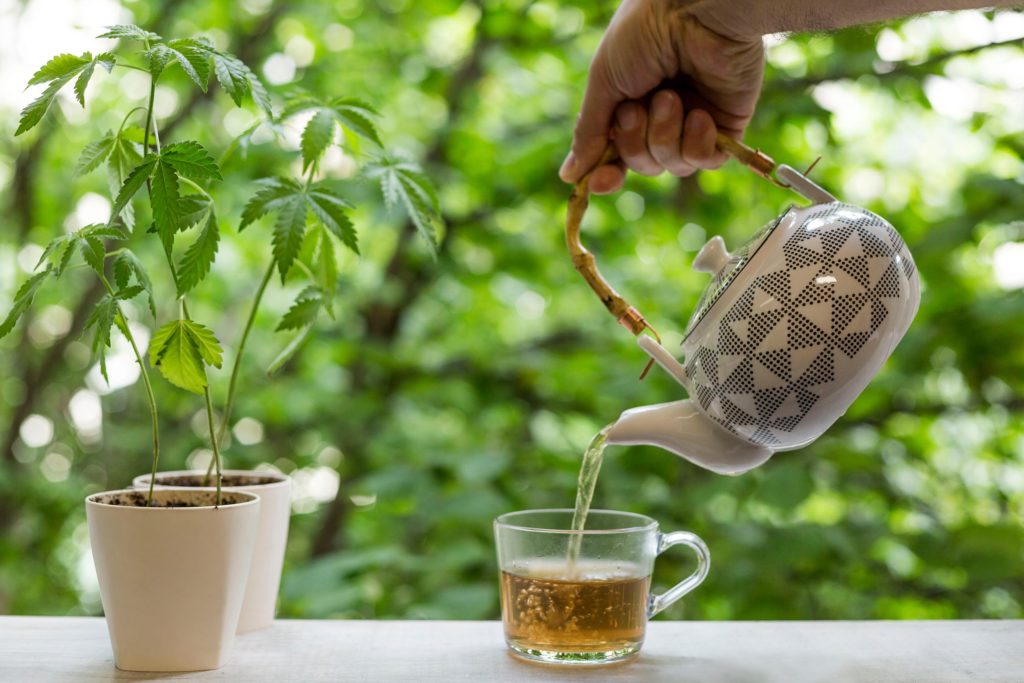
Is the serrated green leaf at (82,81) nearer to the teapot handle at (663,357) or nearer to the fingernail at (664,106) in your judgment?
the teapot handle at (663,357)

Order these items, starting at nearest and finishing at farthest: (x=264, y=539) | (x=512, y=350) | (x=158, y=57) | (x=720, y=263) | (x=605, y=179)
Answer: (x=158, y=57) → (x=720, y=263) → (x=264, y=539) → (x=605, y=179) → (x=512, y=350)

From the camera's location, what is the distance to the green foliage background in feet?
5.01

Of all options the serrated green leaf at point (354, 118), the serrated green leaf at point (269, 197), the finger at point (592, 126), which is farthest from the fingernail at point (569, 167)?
the serrated green leaf at point (269, 197)

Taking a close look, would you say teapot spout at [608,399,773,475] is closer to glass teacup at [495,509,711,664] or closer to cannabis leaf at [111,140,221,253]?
glass teacup at [495,509,711,664]

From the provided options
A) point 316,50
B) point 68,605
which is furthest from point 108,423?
point 316,50

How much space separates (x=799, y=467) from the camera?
147cm

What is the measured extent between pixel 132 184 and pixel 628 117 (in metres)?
0.54

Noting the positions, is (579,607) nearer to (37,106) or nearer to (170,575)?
(170,575)

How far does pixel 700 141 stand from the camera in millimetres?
1005

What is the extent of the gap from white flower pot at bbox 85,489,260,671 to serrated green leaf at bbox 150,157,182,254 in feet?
0.68

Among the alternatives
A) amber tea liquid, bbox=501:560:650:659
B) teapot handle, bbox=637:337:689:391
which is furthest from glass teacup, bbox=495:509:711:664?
A: teapot handle, bbox=637:337:689:391

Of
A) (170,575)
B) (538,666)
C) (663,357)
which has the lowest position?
(538,666)

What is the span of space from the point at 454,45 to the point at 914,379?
1476 millimetres

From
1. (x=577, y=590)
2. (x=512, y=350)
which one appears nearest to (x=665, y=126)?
(x=577, y=590)
